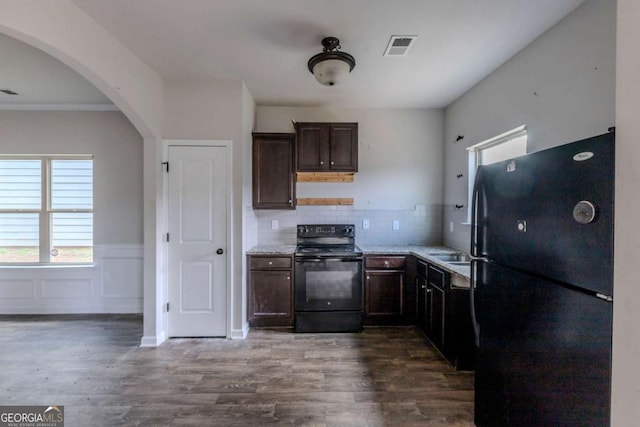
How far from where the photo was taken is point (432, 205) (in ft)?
12.6

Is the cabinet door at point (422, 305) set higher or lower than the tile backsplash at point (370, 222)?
lower

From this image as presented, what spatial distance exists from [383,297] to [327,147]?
1.89 metres

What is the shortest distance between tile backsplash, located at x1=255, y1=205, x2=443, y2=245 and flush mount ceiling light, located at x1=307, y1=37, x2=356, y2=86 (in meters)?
1.81

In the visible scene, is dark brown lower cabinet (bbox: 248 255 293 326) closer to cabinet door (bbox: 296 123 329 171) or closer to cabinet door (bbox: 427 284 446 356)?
cabinet door (bbox: 296 123 329 171)

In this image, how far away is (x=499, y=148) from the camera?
113 inches

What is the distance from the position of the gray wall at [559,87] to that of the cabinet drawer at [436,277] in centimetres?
125

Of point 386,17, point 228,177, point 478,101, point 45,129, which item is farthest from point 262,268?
point 45,129

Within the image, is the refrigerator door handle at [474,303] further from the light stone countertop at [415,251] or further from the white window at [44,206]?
the white window at [44,206]

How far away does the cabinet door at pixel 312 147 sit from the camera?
11.1 feet

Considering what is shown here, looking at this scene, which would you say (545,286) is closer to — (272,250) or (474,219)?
(474,219)

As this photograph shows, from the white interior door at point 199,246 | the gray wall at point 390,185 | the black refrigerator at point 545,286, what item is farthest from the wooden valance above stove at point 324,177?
the black refrigerator at point 545,286

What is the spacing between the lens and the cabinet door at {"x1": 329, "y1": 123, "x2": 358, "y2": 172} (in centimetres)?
339

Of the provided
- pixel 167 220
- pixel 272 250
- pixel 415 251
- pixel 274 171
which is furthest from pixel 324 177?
pixel 167 220

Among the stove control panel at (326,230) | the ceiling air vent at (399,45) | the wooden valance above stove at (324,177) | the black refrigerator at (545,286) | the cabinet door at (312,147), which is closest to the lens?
the black refrigerator at (545,286)
